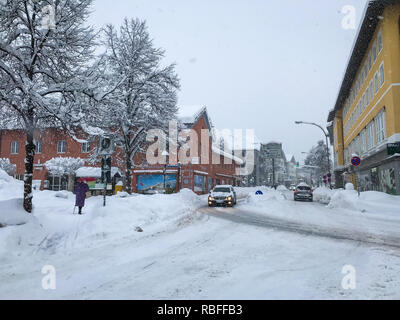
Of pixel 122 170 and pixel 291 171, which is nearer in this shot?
pixel 122 170

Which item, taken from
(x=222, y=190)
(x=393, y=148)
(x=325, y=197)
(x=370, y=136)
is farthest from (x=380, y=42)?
(x=325, y=197)

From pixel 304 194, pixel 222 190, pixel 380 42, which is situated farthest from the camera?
pixel 304 194

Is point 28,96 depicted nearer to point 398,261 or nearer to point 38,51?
point 38,51

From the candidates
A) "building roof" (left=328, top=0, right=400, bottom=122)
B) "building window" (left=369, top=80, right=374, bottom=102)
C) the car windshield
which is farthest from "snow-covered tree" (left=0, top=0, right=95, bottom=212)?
"building window" (left=369, top=80, right=374, bottom=102)

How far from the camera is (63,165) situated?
35.0 meters

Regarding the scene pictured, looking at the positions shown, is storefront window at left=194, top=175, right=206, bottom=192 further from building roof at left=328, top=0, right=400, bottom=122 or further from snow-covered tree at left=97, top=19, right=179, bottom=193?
building roof at left=328, top=0, right=400, bottom=122

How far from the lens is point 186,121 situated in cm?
3931

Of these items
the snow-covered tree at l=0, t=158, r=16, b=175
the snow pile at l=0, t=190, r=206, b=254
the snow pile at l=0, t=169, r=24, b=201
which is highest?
the snow-covered tree at l=0, t=158, r=16, b=175

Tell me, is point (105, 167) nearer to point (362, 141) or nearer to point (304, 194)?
point (304, 194)

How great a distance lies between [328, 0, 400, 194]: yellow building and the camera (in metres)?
18.4

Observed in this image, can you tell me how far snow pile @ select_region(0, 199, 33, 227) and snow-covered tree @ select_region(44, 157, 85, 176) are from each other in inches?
1124

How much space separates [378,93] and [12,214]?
24245mm

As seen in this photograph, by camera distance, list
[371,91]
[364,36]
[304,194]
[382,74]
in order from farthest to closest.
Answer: [304,194] < [371,91] < [364,36] < [382,74]
